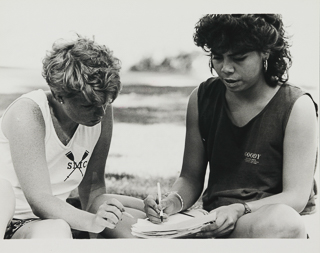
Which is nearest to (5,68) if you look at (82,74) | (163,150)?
(82,74)

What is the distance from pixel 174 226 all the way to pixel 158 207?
0.09 m

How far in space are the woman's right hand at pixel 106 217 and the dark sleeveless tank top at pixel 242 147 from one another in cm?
33

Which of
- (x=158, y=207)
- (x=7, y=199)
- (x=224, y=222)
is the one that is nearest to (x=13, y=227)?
(x=7, y=199)

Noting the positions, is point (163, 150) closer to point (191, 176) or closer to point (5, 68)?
point (191, 176)

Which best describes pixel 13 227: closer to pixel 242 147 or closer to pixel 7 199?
pixel 7 199

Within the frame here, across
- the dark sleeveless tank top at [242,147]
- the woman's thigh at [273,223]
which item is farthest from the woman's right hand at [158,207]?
the woman's thigh at [273,223]

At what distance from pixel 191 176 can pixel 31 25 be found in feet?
2.71

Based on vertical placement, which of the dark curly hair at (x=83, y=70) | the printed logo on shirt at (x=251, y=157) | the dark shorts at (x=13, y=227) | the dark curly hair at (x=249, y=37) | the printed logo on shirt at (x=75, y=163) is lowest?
the dark shorts at (x=13, y=227)

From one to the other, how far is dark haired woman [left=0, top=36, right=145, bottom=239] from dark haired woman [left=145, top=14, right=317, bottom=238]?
21 cm

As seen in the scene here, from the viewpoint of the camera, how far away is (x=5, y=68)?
174 centimetres

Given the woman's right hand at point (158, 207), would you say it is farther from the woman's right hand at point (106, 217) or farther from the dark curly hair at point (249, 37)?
the dark curly hair at point (249, 37)

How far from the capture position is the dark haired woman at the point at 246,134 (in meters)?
1.65

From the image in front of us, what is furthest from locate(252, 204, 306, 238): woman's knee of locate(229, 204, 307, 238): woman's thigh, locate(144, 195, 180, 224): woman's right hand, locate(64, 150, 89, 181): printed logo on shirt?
locate(64, 150, 89, 181): printed logo on shirt

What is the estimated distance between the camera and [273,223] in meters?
1.54
